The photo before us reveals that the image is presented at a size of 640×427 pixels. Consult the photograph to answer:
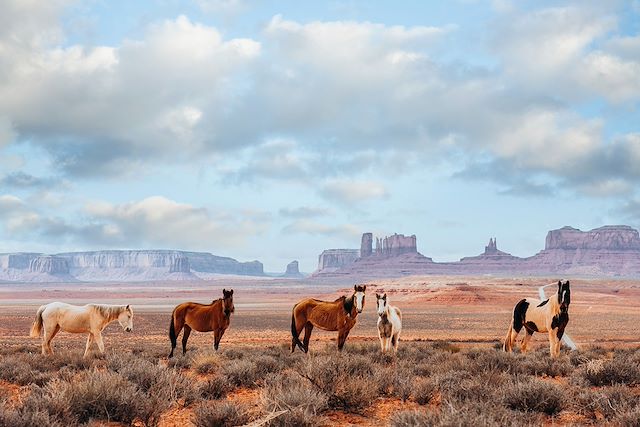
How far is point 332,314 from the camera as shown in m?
13.9

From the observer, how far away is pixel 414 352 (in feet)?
58.2

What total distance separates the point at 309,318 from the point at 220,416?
7.95 m

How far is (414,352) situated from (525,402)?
10.4m

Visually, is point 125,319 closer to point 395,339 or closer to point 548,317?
point 395,339

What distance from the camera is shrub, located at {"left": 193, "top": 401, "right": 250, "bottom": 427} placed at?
642cm

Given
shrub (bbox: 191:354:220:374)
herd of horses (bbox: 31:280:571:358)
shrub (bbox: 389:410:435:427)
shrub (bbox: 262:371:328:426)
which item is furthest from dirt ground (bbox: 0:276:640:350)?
shrub (bbox: 389:410:435:427)

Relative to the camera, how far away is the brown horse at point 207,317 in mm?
14461

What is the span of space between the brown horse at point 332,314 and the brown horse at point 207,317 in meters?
1.74

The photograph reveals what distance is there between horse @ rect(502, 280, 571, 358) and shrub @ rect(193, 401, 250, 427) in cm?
860

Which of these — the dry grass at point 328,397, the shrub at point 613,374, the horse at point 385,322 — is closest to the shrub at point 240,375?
the dry grass at point 328,397

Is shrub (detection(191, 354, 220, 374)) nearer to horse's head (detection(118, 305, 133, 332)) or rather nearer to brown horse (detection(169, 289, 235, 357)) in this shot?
brown horse (detection(169, 289, 235, 357))

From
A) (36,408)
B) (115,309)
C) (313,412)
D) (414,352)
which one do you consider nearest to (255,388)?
(313,412)

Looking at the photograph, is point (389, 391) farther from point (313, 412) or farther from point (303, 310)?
point (303, 310)

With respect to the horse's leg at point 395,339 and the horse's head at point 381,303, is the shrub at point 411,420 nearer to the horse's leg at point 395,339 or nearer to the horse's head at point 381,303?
the horse's head at point 381,303
